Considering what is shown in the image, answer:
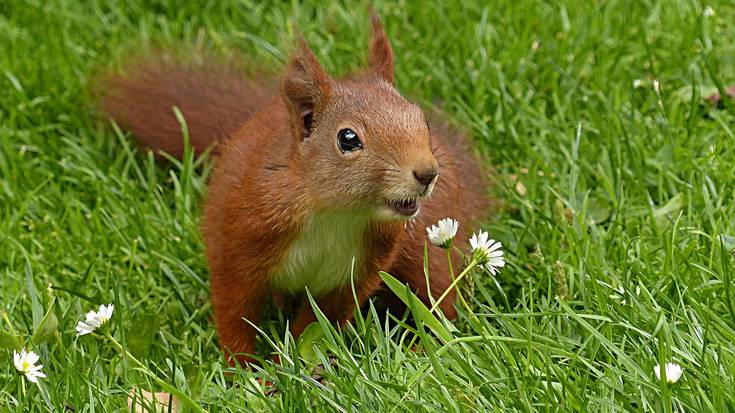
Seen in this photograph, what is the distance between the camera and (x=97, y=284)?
339 centimetres

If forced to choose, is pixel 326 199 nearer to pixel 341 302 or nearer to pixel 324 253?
pixel 324 253

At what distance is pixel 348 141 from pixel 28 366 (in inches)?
34.7

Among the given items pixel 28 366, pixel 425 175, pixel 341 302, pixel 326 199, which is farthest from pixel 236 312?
pixel 425 175

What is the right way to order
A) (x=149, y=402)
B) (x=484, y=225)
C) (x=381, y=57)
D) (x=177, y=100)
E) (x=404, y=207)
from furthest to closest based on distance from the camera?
(x=177, y=100), (x=484, y=225), (x=381, y=57), (x=404, y=207), (x=149, y=402)

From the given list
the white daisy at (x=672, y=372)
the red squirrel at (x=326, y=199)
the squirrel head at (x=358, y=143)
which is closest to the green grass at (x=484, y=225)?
the white daisy at (x=672, y=372)

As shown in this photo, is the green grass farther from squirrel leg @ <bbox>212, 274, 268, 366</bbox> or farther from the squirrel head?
the squirrel head

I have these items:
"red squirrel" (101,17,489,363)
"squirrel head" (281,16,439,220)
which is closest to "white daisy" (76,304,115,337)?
"red squirrel" (101,17,489,363)

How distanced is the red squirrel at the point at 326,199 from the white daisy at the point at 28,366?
49cm

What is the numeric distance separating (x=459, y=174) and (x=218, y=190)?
750 millimetres

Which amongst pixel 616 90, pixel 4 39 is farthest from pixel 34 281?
pixel 616 90

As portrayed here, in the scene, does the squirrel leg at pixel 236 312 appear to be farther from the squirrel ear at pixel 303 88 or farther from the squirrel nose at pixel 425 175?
the squirrel nose at pixel 425 175

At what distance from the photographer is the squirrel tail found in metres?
3.84

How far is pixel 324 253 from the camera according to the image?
2902mm

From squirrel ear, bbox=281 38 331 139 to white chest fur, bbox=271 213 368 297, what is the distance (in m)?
0.22
